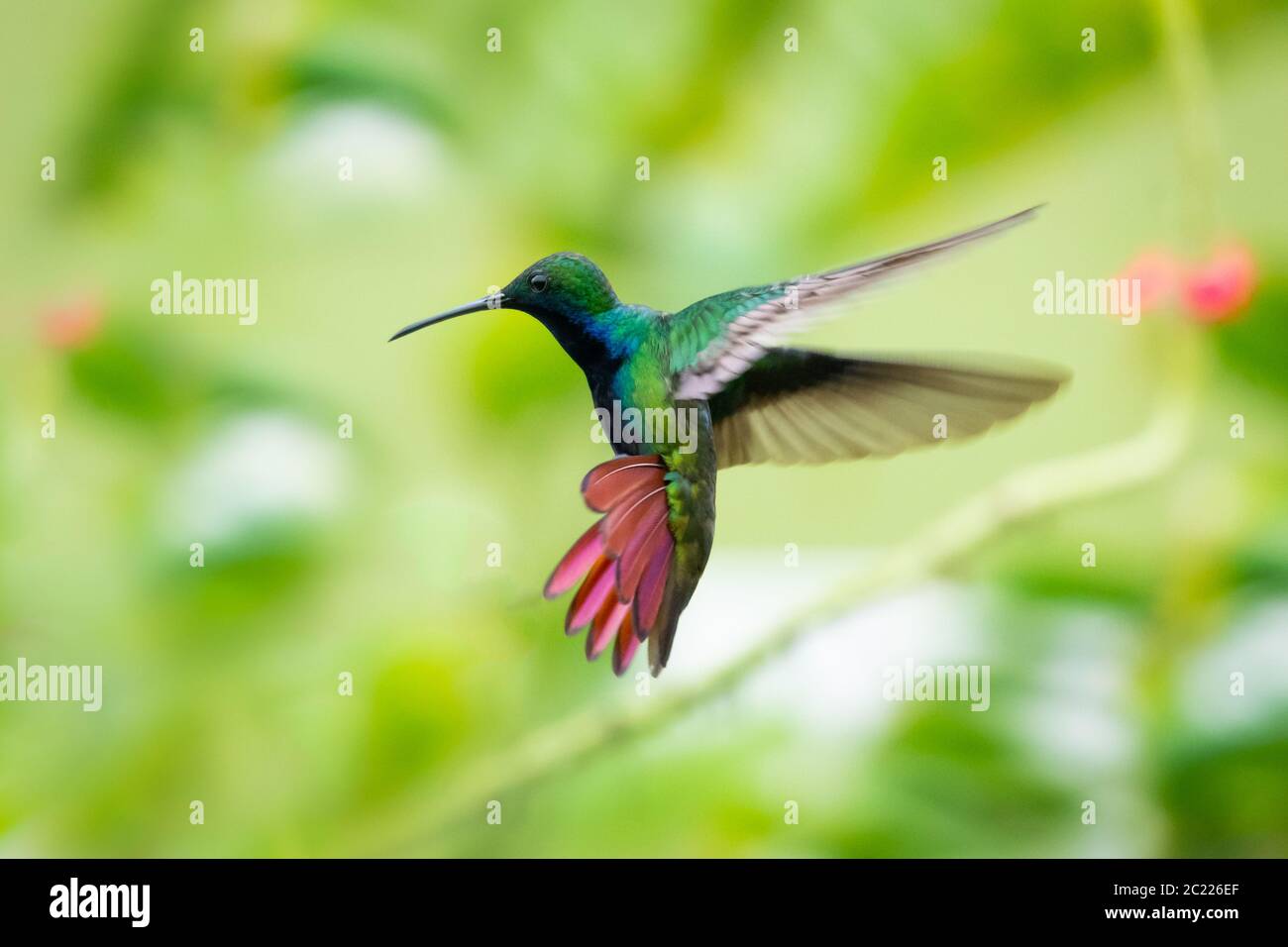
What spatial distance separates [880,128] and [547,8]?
0.88ft

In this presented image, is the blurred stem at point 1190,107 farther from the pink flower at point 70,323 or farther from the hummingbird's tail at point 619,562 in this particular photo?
the pink flower at point 70,323

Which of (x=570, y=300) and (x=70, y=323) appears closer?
(x=570, y=300)

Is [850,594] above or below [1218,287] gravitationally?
below

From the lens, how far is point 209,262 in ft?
3.21

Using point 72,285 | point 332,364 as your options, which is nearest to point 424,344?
point 332,364

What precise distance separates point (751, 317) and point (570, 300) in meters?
0.05

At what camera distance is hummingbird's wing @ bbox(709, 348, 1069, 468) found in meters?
0.39

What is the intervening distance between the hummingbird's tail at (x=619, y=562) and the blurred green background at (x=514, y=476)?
0.47m

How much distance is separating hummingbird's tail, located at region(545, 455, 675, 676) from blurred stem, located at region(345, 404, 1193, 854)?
9.6 inches

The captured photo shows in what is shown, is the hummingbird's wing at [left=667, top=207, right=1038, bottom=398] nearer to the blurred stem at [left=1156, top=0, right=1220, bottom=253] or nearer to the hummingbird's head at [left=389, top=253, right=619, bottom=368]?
the hummingbird's head at [left=389, top=253, right=619, bottom=368]

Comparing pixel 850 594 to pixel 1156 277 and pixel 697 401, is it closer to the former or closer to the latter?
pixel 697 401

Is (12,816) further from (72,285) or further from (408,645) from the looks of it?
(72,285)

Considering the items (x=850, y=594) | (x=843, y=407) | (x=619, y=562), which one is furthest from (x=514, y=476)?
(x=619, y=562)

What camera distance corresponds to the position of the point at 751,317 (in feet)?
1.15
